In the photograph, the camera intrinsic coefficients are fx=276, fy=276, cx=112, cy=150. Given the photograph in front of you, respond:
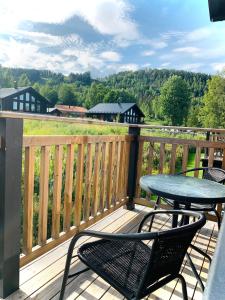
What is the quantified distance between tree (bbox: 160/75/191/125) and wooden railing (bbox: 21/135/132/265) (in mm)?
31875

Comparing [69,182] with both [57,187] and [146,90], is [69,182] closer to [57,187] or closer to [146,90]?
[57,187]

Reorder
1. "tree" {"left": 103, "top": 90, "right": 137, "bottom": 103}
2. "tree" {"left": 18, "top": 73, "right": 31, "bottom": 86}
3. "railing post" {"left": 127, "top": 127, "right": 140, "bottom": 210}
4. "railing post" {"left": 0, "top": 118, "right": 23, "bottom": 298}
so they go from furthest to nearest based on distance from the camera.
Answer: "tree" {"left": 103, "top": 90, "right": 137, "bottom": 103} → "tree" {"left": 18, "top": 73, "right": 31, "bottom": 86} → "railing post" {"left": 127, "top": 127, "right": 140, "bottom": 210} → "railing post" {"left": 0, "top": 118, "right": 23, "bottom": 298}

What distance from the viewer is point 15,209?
1712mm

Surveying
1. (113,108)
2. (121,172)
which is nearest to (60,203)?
(121,172)

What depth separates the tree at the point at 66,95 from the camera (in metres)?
17.1

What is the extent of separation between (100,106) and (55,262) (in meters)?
31.8

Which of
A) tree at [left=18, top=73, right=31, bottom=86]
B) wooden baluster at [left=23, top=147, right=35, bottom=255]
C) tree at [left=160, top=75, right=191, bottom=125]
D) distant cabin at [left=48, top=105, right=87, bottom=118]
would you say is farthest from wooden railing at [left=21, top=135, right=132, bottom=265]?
tree at [left=160, top=75, right=191, bottom=125]

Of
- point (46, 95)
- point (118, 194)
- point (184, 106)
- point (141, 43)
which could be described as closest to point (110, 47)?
point (141, 43)

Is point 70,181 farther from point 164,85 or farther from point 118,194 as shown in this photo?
point 164,85

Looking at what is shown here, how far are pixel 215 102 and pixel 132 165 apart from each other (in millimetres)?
24548

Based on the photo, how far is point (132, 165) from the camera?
3.53 metres

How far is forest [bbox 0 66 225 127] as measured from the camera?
16.3 m

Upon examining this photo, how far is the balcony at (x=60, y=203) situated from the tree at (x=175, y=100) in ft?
104

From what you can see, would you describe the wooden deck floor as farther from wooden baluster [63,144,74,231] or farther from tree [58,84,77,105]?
tree [58,84,77,105]
